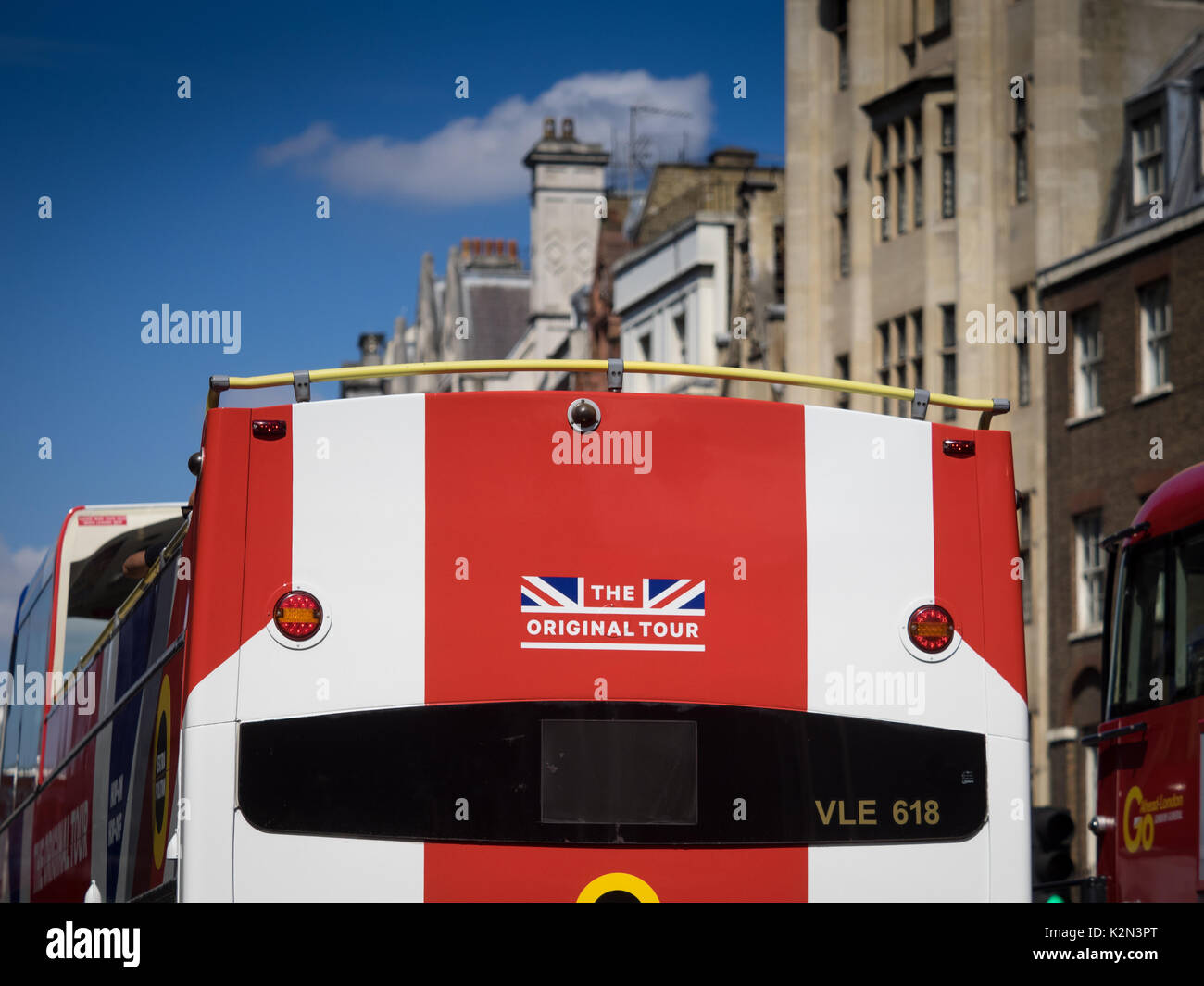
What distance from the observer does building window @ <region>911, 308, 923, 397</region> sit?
36.4 metres

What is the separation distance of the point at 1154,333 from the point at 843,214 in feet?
33.1

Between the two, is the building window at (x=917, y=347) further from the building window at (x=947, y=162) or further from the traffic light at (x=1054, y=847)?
the traffic light at (x=1054, y=847)

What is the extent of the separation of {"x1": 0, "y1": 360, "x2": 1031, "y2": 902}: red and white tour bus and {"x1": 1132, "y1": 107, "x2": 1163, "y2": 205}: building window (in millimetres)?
27553

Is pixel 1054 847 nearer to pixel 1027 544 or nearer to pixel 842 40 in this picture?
pixel 1027 544

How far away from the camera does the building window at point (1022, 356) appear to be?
33844 mm

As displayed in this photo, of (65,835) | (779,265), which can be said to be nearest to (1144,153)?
(779,265)

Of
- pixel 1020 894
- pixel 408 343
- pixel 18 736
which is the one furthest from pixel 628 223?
pixel 1020 894

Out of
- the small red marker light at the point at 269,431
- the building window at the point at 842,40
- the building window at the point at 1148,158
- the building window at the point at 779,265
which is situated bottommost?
the small red marker light at the point at 269,431

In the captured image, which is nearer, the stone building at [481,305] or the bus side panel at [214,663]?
the bus side panel at [214,663]

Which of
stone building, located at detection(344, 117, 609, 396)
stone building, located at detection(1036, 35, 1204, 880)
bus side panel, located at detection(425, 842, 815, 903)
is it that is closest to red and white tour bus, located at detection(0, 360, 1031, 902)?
bus side panel, located at detection(425, 842, 815, 903)

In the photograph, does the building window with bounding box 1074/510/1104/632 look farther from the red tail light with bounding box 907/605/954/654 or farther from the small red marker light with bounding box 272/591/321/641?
the small red marker light with bounding box 272/591/321/641

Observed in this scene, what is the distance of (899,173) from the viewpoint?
37562 mm

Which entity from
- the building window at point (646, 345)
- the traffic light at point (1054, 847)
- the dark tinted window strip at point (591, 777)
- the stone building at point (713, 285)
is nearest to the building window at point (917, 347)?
the stone building at point (713, 285)

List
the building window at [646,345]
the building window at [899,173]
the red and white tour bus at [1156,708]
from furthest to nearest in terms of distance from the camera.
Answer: the building window at [646,345] → the building window at [899,173] → the red and white tour bus at [1156,708]
